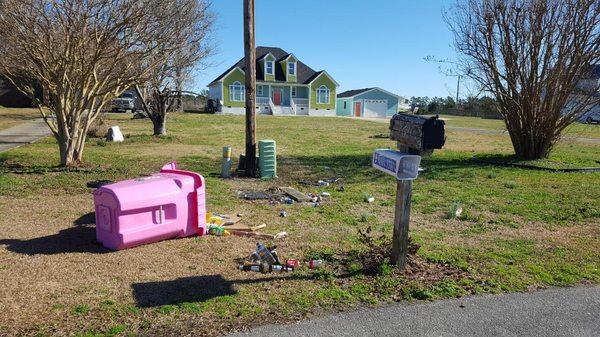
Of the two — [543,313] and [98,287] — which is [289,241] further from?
[543,313]

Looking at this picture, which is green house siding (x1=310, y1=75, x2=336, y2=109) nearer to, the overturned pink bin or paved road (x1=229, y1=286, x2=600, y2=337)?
the overturned pink bin

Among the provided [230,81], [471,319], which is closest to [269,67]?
[230,81]

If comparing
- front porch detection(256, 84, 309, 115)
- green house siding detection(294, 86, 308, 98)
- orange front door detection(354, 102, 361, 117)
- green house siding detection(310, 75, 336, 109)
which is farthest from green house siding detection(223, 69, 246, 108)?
orange front door detection(354, 102, 361, 117)

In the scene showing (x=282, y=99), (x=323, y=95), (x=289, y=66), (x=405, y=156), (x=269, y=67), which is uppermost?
(x=289, y=66)

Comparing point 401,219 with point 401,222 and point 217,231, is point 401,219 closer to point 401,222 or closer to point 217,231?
point 401,222

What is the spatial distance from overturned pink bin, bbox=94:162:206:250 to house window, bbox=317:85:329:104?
4830cm

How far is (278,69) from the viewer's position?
51.4m

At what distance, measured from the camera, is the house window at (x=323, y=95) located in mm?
53312

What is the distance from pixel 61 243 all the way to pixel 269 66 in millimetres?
45609

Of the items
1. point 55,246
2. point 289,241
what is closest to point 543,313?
point 289,241

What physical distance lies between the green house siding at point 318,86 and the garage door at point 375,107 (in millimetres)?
6687

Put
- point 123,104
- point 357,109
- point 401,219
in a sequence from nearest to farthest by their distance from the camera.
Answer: point 401,219, point 123,104, point 357,109

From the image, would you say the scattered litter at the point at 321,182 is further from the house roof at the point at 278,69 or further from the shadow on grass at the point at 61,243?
the house roof at the point at 278,69

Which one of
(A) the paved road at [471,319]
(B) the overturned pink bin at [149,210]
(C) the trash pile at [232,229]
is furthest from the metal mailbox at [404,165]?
(B) the overturned pink bin at [149,210]
